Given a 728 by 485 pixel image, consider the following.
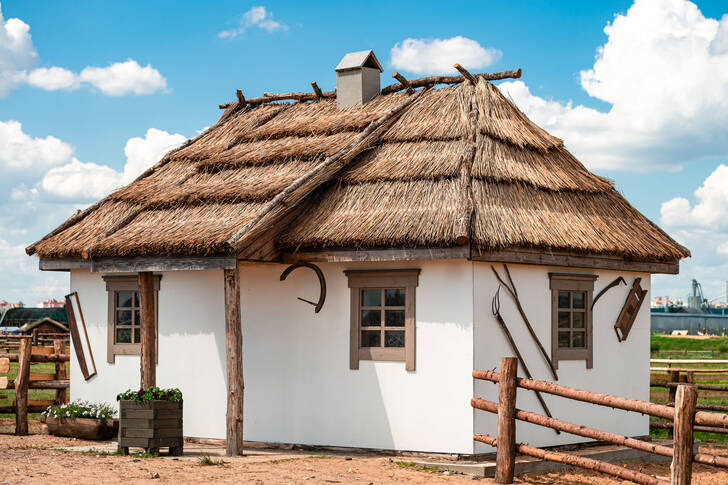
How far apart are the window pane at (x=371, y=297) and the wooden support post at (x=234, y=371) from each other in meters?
1.72

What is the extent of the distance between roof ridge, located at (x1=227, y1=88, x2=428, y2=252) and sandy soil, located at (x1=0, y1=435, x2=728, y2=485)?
267cm

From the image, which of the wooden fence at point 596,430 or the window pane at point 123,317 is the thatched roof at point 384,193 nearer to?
the window pane at point 123,317

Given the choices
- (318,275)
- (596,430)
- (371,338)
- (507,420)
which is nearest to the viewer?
(596,430)

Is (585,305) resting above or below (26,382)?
above

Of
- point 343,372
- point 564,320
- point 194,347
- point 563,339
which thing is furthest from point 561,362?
point 194,347

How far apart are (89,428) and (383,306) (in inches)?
192

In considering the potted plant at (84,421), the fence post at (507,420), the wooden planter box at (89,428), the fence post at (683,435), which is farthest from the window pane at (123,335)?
the fence post at (683,435)

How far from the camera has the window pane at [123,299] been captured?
14.1 m

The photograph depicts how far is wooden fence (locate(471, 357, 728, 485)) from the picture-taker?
28.5 ft

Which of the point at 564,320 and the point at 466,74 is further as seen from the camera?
the point at 466,74

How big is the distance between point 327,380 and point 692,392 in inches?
202

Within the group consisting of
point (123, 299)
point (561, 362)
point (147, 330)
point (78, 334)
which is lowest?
point (561, 362)

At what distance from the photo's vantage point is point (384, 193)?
12359mm

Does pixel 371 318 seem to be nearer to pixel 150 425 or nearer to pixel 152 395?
pixel 152 395
